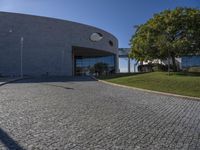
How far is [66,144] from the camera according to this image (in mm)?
5195

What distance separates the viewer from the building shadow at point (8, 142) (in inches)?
193

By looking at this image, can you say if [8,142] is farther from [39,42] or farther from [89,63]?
[89,63]

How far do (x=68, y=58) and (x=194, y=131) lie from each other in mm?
48064

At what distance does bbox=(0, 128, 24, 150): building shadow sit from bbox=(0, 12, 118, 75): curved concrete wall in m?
42.1

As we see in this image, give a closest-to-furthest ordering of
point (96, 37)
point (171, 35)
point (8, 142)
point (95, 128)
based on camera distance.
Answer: point (8, 142) → point (95, 128) → point (171, 35) → point (96, 37)

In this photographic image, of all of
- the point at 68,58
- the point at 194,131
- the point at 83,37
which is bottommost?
the point at 194,131

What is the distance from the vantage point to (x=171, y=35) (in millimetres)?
27734

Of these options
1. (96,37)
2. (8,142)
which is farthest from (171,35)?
(96,37)

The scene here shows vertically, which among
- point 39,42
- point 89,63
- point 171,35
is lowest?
point 89,63

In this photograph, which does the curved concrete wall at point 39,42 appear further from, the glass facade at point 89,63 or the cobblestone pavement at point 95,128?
the cobblestone pavement at point 95,128

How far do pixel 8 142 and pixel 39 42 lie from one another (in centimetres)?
4571

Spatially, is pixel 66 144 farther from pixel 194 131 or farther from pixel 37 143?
pixel 194 131

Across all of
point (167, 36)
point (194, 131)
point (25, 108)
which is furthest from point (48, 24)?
point (194, 131)

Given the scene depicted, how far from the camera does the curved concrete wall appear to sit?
152 ft
